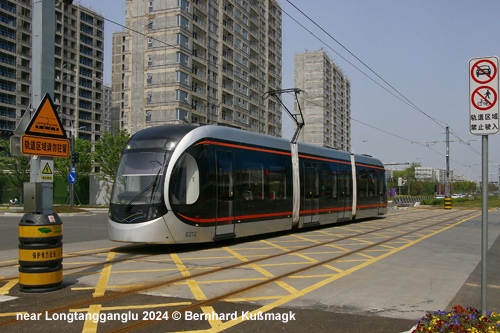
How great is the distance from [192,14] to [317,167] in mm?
49751

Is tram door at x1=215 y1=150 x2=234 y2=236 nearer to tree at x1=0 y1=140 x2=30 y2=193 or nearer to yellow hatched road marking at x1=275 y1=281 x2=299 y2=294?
yellow hatched road marking at x1=275 y1=281 x2=299 y2=294

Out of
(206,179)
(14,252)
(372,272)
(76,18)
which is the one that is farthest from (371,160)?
(76,18)

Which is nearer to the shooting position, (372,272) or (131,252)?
(372,272)

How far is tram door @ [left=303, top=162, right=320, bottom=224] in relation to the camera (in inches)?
673

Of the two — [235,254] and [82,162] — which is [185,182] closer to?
[235,254]

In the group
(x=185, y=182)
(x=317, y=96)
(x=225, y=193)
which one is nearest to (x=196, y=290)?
(x=185, y=182)

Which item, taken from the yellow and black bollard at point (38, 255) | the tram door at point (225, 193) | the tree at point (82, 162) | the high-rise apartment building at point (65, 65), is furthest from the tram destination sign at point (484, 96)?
the high-rise apartment building at point (65, 65)

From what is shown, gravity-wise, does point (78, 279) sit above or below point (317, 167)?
below

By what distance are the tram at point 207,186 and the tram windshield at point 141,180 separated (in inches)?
0.9

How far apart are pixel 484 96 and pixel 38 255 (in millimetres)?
6400

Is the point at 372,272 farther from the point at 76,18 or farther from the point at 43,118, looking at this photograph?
the point at 76,18

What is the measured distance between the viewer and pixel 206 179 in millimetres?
11852

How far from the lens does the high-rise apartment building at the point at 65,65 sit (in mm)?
78625

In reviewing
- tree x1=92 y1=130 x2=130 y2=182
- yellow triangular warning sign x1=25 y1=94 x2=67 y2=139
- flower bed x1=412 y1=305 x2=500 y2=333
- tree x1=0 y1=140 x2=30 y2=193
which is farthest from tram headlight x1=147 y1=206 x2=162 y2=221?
tree x1=0 y1=140 x2=30 y2=193
